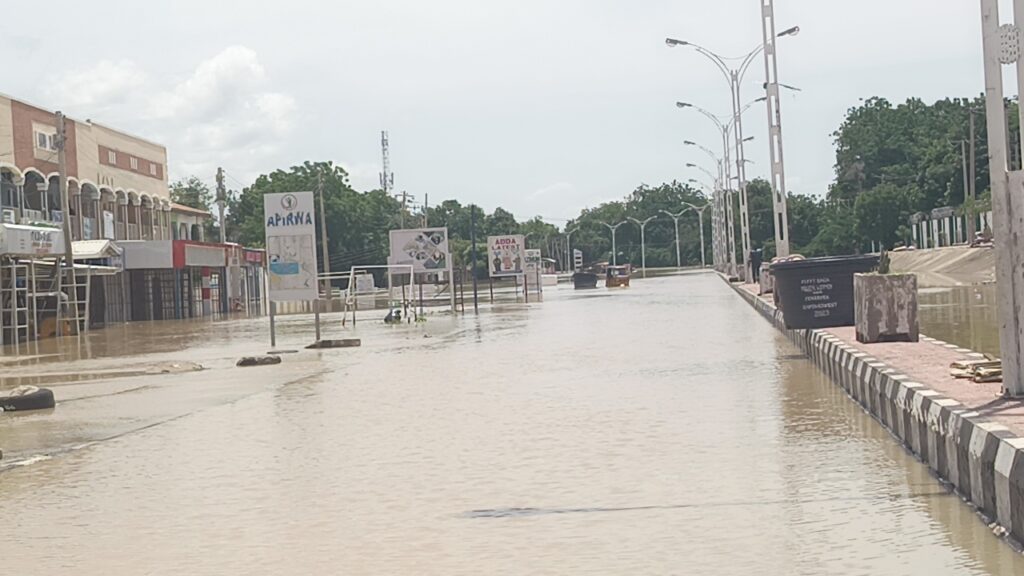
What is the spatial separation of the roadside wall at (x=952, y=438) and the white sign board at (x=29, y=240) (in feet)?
90.2

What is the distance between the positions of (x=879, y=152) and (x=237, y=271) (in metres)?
76.8

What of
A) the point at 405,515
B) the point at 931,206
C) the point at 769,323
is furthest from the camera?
the point at 931,206

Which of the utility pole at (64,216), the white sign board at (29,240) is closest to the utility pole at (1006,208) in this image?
the white sign board at (29,240)

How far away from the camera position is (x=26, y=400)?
59.3 feet

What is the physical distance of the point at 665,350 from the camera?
2409cm

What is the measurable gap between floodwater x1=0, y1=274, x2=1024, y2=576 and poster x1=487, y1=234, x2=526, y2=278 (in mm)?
44338

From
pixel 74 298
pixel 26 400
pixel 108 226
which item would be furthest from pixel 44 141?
pixel 26 400

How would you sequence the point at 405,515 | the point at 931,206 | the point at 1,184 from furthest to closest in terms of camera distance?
1. the point at 931,206
2. the point at 1,184
3. the point at 405,515

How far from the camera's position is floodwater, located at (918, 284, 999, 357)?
2045 centimetres

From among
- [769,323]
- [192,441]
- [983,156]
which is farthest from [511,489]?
[983,156]

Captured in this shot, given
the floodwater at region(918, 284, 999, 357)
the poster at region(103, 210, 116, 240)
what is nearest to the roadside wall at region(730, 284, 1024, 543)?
the floodwater at region(918, 284, 999, 357)

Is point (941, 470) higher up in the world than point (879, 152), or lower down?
lower down

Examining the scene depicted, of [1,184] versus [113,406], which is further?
[1,184]

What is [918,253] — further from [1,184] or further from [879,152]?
→ [879,152]
